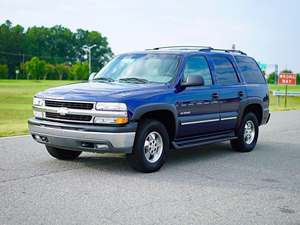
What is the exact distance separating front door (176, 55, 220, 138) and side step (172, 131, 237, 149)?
0.10 m

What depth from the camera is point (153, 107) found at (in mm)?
7117

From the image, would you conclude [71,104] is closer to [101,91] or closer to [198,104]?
[101,91]

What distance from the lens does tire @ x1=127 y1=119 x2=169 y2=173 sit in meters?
7.00

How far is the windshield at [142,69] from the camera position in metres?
7.83

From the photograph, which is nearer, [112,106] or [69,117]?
[112,106]

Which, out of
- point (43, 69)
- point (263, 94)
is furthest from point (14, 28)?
point (263, 94)

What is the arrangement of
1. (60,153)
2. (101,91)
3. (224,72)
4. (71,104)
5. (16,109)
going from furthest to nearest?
1. (16,109)
2. (224,72)
3. (60,153)
4. (101,91)
5. (71,104)

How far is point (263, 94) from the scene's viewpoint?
10.2 m

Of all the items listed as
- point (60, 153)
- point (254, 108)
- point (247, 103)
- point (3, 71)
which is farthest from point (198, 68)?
point (3, 71)

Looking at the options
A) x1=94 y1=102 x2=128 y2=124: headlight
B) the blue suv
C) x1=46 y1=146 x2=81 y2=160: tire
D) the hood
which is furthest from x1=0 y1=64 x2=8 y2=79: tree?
x1=94 y1=102 x2=128 y2=124: headlight

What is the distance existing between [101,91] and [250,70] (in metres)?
4.16

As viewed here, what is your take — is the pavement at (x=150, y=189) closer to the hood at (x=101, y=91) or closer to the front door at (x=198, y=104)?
the front door at (x=198, y=104)

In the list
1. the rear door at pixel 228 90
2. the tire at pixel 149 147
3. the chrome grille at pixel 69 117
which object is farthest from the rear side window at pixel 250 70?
the chrome grille at pixel 69 117

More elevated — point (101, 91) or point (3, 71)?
point (3, 71)
